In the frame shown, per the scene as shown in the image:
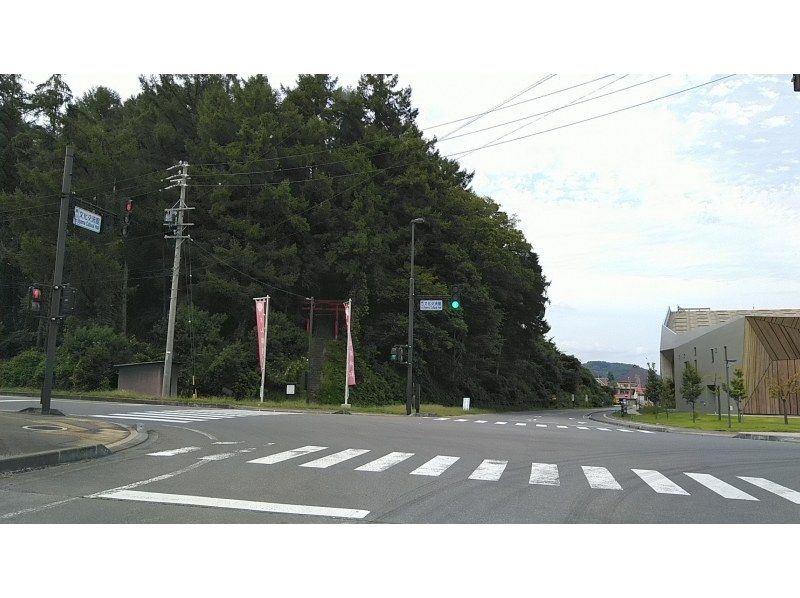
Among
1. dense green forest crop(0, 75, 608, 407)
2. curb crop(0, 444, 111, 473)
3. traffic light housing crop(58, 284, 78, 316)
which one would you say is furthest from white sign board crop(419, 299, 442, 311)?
curb crop(0, 444, 111, 473)

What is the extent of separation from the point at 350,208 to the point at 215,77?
15.5m

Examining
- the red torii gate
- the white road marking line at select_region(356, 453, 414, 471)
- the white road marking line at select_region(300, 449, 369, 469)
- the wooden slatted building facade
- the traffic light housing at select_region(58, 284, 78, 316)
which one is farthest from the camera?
the wooden slatted building facade

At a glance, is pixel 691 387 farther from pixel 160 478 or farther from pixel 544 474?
pixel 160 478

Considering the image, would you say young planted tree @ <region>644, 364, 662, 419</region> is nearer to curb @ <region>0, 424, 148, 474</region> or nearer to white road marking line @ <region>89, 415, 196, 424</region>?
white road marking line @ <region>89, 415, 196, 424</region>

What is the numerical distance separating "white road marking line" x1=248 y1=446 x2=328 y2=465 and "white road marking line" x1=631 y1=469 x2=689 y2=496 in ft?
19.6

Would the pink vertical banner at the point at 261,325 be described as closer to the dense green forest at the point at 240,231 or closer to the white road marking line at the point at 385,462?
the dense green forest at the point at 240,231

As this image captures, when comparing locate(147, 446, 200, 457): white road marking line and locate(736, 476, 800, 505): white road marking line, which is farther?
locate(147, 446, 200, 457): white road marking line

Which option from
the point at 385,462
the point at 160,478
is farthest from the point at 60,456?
the point at 385,462

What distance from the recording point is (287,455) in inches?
431

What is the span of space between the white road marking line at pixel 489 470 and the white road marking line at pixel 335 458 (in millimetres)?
2389

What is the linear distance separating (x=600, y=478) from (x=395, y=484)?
3424 mm

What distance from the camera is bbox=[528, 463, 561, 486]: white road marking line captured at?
8.91 metres

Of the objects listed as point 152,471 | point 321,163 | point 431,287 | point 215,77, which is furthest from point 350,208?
point 152,471

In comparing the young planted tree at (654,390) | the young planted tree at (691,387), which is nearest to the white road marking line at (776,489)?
the young planted tree at (691,387)
